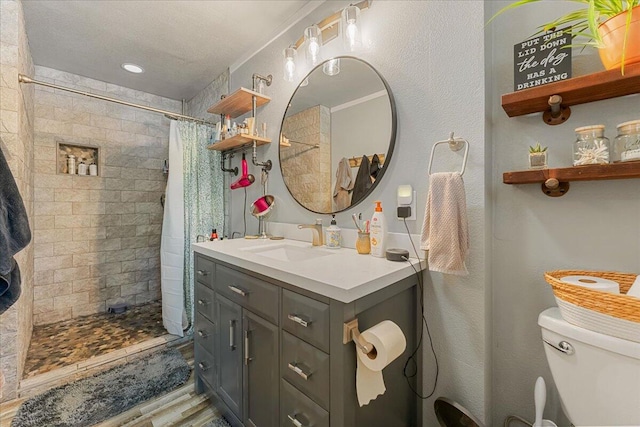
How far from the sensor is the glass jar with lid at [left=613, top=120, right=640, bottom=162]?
767 millimetres

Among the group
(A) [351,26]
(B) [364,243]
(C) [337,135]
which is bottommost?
(B) [364,243]

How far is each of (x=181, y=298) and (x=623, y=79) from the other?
9.38ft

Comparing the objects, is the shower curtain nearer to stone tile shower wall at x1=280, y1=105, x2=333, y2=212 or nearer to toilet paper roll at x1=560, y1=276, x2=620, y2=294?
stone tile shower wall at x1=280, y1=105, x2=333, y2=212

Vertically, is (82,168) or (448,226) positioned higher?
(82,168)

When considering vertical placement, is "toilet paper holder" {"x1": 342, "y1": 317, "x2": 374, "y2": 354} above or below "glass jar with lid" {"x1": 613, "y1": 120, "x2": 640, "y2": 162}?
below

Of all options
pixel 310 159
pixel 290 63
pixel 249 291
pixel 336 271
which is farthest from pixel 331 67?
pixel 249 291

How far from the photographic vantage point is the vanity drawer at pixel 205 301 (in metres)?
1.43

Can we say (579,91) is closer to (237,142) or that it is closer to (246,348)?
(246,348)

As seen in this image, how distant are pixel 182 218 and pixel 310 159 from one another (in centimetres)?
138

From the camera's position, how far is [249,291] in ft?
3.78

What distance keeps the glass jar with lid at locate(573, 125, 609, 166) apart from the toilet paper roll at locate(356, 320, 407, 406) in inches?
32.5

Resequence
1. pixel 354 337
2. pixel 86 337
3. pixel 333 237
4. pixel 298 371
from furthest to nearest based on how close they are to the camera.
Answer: pixel 86 337 → pixel 333 237 → pixel 298 371 → pixel 354 337

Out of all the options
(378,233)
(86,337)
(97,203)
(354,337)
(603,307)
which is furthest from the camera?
(97,203)

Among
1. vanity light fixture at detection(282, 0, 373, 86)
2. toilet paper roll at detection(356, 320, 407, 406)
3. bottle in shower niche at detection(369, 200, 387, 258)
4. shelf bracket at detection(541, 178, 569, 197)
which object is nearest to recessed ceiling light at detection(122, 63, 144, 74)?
vanity light fixture at detection(282, 0, 373, 86)
